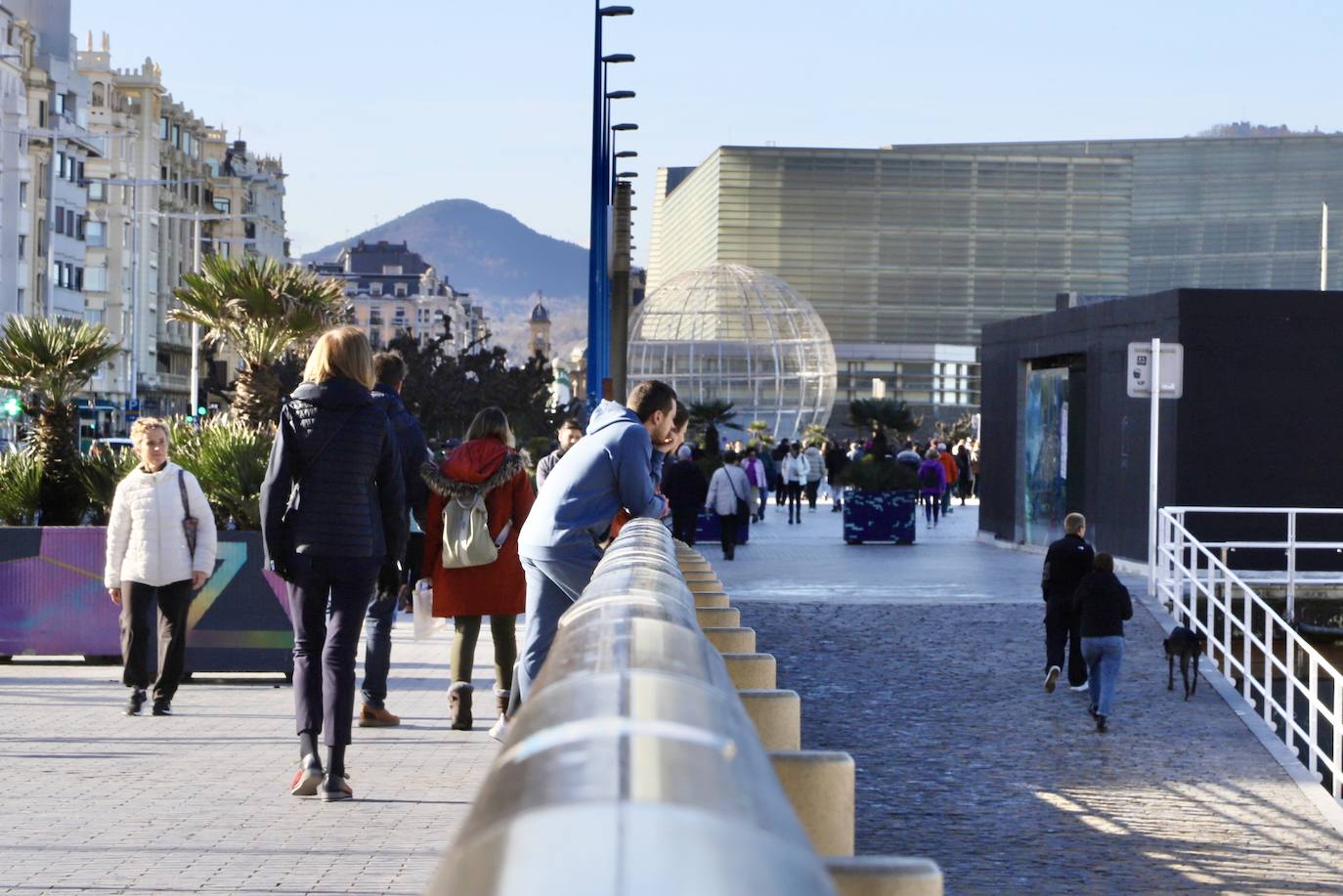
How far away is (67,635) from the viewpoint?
13.5 m

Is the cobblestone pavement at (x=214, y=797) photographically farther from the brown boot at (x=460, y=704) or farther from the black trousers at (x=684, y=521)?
the black trousers at (x=684, y=521)

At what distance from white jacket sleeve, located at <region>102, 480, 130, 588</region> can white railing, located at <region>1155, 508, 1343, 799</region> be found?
23.0 ft

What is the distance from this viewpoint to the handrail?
1.49m

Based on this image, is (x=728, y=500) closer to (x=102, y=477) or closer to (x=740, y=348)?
(x=102, y=477)

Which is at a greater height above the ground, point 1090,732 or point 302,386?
point 302,386

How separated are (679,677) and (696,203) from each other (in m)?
141

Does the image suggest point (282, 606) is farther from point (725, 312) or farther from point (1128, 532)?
point (725, 312)

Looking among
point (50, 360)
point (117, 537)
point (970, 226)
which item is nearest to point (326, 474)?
point (117, 537)

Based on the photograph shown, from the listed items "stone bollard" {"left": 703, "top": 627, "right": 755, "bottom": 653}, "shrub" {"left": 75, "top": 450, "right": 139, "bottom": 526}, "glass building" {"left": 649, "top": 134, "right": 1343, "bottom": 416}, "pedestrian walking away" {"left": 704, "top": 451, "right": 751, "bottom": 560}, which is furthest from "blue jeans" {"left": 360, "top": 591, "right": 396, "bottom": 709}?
"glass building" {"left": 649, "top": 134, "right": 1343, "bottom": 416}

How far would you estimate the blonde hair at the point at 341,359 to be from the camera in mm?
7902

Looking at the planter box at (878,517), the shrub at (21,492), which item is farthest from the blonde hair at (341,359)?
the planter box at (878,517)

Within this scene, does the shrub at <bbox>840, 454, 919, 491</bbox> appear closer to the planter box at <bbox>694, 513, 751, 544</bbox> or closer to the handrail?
the planter box at <bbox>694, 513, 751, 544</bbox>

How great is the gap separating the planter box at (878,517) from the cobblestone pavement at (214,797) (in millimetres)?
20164

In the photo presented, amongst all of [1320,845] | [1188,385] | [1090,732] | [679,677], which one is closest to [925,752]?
[1090,732]
